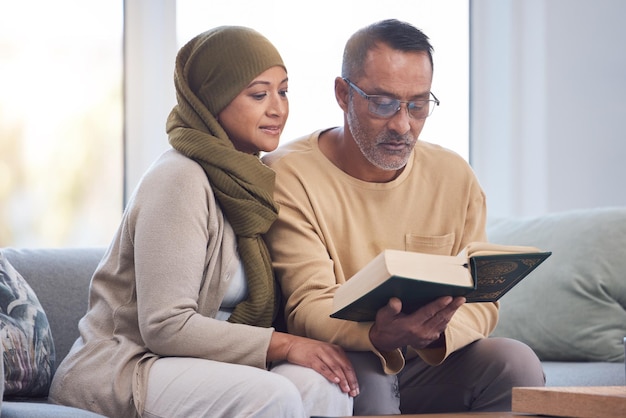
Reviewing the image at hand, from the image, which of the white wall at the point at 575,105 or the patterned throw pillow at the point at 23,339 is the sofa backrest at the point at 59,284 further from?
the white wall at the point at 575,105

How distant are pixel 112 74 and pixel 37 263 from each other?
99 cm

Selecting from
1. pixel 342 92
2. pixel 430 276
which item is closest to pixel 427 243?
pixel 342 92

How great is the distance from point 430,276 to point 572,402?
0.29 metres

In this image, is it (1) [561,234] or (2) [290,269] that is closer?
(2) [290,269]

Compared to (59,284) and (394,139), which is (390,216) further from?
(59,284)

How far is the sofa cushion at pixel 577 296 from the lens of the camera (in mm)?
2652

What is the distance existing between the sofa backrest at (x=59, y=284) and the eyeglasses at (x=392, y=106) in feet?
2.88

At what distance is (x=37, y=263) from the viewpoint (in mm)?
2396

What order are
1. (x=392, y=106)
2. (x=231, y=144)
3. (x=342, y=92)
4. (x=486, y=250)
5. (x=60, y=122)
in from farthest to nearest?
(x=60, y=122) → (x=342, y=92) → (x=392, y=106) → (x=231, y=144) → (x=486, y=250)

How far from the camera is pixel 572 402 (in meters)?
1.47

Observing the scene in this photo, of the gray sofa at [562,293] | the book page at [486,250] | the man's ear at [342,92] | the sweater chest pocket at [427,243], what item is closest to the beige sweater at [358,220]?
the sweater chest pocket at [427,243]

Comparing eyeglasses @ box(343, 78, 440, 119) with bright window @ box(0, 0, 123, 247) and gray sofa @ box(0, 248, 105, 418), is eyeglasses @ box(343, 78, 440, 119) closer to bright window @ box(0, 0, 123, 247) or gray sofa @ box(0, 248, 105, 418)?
gray sofa @ box(0, 248, 105, 418)

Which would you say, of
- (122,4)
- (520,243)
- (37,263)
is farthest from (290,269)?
(122,4)

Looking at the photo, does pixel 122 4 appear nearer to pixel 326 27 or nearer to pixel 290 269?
pixel 326 27
